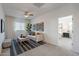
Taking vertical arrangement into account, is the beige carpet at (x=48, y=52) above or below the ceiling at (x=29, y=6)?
Answer: below

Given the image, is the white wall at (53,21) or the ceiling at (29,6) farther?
the white wall at (53,21)

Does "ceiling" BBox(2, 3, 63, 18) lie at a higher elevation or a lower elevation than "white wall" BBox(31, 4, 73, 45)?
higher

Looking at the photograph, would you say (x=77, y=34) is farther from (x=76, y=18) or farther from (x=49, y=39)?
(x=49, y=39)

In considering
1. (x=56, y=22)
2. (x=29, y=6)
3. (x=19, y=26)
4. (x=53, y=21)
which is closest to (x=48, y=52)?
(x=56, y=22)

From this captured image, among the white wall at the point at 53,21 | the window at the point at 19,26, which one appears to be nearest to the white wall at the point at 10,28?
the window at the point at 19,26

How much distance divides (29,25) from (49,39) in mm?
3594

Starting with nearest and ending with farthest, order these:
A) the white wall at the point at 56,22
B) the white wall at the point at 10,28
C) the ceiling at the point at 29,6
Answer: the white wall at the point at 56,22 < the ceiling at the point at 29,6 < the white wall at the point at 10,28

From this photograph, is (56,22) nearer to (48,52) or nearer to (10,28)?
(48,52)

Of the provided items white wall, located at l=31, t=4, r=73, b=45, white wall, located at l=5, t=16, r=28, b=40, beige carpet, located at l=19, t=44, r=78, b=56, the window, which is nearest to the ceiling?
white wall, located at l=31, t=4, r=73, b=45

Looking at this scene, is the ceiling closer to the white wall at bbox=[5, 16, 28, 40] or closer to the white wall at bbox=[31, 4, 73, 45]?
the white wall at bbox=[31, 4, 73, 45]

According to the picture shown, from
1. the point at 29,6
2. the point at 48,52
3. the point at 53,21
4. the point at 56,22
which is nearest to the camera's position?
the point at 48,52

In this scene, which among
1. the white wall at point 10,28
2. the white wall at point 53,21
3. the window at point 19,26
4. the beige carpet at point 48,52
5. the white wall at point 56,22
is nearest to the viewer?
the beige carpet at point 48,52

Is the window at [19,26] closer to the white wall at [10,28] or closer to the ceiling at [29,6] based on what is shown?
the white wall at [10,28]

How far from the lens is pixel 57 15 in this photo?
4.64m
